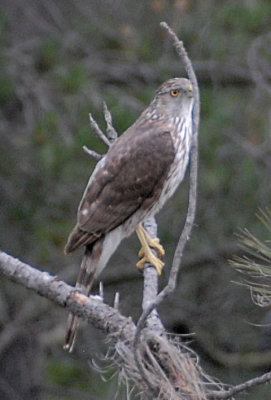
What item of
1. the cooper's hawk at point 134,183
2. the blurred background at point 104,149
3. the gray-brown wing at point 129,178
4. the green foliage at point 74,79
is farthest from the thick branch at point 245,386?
the green foliage at point 74,79

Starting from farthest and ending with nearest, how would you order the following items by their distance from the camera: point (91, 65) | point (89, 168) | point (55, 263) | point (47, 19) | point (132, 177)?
point (47, 19) < point (91, 65) < point (55, 263) < point (89, 168) < point (132, 177)

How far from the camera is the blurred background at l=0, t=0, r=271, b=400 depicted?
6.97m

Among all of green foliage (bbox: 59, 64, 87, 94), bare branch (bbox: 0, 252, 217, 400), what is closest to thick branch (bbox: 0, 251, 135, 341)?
bare branch (bbox: 0, 252, 217, 400)

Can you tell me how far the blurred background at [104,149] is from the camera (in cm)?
697

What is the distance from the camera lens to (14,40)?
7977 mm

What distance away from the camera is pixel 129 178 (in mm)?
4934

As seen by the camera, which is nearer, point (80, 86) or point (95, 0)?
point (80, 86)

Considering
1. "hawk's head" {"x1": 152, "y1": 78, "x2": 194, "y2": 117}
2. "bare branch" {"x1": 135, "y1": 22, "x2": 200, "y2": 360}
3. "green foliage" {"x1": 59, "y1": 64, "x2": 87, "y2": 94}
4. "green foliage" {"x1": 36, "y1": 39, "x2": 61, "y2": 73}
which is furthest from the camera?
"green foliage" {"x1": 36, "y1": 39, "x2": 61, "y2": 73}

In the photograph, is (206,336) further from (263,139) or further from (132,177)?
(132,177)

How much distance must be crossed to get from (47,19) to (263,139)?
2107mm

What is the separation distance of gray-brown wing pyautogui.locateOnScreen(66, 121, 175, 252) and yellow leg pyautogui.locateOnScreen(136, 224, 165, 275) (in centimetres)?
17

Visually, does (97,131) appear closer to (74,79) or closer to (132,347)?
(132,347)

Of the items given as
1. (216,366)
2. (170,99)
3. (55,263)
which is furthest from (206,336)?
(170,99)

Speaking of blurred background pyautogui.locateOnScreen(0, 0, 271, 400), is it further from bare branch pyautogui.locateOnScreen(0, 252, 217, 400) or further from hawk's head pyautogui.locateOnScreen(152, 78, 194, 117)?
bare branch pyautogui.locateOnScreen(0, 252, 217, 400)
